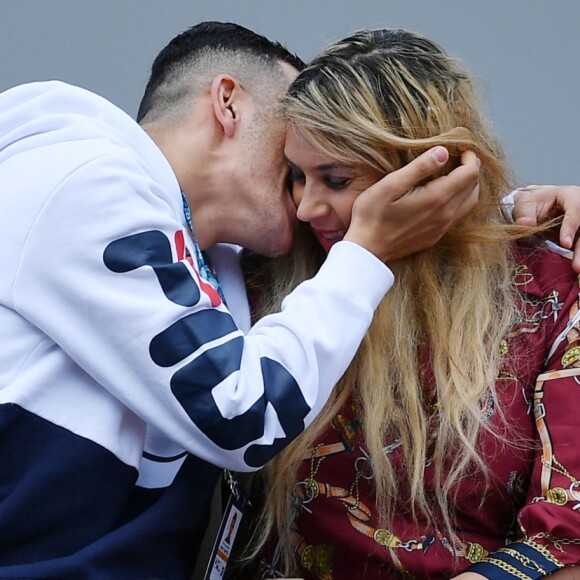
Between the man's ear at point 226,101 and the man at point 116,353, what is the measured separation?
27cm

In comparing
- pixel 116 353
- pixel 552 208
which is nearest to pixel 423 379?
pixel 552 208

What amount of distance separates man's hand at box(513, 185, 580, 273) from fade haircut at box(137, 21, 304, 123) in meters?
0.46

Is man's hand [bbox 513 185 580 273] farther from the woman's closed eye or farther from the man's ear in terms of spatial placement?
the man's ear

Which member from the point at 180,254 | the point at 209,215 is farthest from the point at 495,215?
the point at 180,254

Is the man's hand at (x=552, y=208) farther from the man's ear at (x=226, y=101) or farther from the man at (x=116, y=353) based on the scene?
the man's ear at (x=226, y=101)

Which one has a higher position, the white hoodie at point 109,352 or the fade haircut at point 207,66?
the fade haircut at point 207,66

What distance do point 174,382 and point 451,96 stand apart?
2.27 feet

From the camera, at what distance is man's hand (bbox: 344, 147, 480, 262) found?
1.57 meters

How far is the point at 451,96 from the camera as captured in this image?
1.72m

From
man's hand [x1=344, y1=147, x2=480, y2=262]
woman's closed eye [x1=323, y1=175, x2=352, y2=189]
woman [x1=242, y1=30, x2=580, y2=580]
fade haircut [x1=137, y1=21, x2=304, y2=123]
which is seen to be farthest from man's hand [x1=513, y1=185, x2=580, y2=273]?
fade haircut [x1=137, y1=21, x2=304, y2=123]

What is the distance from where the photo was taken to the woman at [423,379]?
1.59 meters

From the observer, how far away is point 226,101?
1.82m

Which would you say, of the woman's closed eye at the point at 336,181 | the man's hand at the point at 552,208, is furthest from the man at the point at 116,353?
the man's hand at the point at 552,208

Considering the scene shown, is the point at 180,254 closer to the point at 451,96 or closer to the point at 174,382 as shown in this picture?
the point at 174,382
